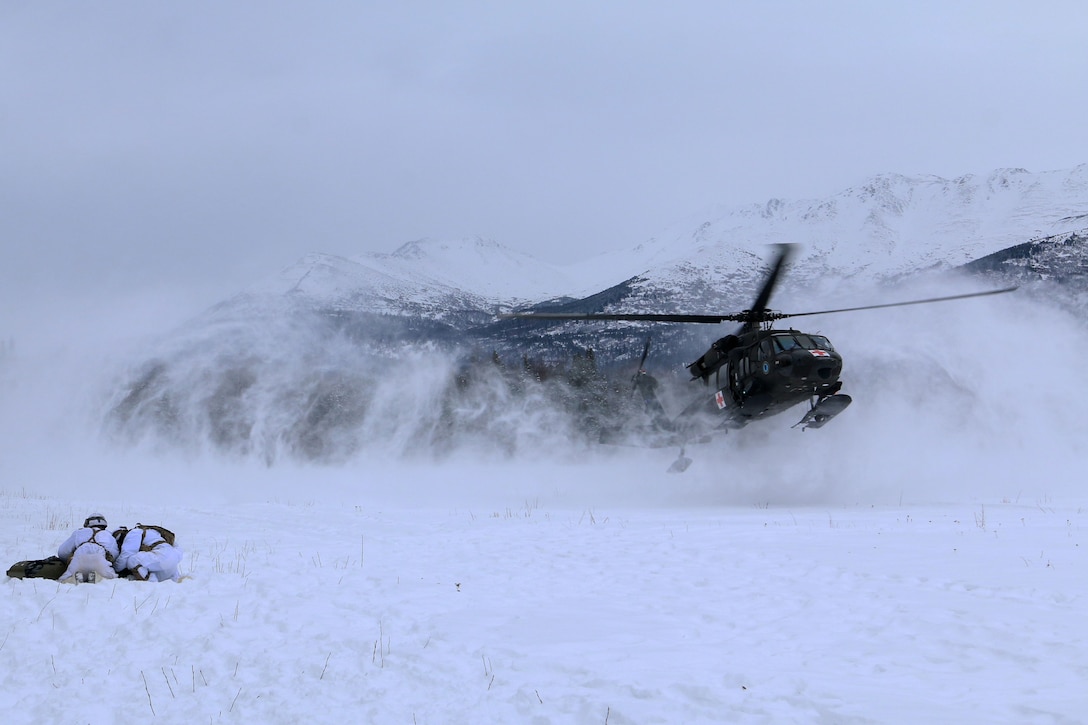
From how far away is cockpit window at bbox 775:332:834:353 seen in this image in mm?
17375

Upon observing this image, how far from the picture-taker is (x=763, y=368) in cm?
1764

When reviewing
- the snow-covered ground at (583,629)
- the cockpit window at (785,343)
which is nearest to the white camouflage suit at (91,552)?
the snow-covered ground at (583,629)

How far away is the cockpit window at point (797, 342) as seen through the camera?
17375 mm

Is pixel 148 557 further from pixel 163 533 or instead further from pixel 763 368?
pixel 763 368

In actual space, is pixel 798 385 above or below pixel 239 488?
above

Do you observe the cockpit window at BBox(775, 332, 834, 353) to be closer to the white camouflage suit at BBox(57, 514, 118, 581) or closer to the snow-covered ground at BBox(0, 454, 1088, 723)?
the snow-covered ground at BBox(0, 454, 1088, 723)

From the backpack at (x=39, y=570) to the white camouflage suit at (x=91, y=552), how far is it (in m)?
0.08

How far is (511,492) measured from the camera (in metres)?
28.7

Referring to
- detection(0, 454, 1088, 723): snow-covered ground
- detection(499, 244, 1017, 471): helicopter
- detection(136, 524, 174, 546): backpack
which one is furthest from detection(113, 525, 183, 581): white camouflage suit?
detection(499, 244, 1017, 471): helicopter

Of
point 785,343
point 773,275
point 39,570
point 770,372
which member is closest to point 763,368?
point 770,372

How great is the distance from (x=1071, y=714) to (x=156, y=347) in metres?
48.3

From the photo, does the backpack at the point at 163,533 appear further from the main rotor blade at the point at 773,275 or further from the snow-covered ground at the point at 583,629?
the main rotor blade at the point at 773,275

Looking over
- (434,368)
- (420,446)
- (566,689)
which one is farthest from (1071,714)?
(434,368)

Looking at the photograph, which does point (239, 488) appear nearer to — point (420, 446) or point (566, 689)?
point (420, 446)
